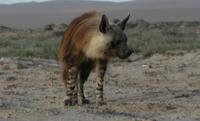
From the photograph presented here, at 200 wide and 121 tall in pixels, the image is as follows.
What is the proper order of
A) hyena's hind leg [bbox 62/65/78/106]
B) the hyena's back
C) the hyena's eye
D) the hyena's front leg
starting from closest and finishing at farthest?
the hyena's eye → the hyena's back → the hyena's front leg → hyena's hind leg [bbox 62/65/78/106]

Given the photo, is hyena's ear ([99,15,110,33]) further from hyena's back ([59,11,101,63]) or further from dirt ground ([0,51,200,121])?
dirt ground ([0,51,200,121])

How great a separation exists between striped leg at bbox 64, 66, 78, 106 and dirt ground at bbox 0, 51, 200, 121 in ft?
0.74

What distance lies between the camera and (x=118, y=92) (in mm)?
16000

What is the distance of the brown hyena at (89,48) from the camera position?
12945mm

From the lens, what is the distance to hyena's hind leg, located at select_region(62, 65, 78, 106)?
533 inches

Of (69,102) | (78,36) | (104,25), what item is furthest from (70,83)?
(104,25)

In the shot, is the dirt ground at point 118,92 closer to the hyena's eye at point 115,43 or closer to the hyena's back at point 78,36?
the hyena's back at point 78,36

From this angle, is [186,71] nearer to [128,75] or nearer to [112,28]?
[128,75]

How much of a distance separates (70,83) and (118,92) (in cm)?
244

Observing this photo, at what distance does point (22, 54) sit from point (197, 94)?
11199 millimetres

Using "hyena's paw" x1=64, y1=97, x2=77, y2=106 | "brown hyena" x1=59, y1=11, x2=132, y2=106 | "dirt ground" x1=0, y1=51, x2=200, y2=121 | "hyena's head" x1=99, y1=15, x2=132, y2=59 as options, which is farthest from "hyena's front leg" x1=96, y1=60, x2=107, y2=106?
"hyena's paw" x1=64, y1=97, x2=77, y2=106

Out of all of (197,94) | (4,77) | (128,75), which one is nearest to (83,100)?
(197,94)

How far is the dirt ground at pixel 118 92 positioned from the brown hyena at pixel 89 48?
1.73ft

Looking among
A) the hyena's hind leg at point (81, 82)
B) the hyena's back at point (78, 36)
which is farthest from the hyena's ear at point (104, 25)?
the hyena's hind leg at point (81, 82)
